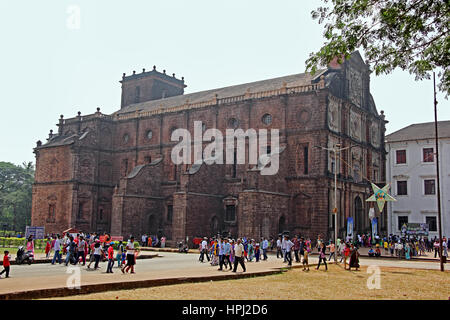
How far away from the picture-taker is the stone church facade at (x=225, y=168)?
123 feet

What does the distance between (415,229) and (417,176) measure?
12.3 m

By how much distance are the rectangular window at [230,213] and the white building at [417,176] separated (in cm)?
1789

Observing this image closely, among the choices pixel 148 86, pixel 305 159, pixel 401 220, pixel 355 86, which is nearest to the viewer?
pixel 305 159

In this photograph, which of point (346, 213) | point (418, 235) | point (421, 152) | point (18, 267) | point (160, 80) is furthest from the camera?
point (160, 80)

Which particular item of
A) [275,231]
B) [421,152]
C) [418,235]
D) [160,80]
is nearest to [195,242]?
[275,231]

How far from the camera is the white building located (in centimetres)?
4497

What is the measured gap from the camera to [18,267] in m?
20.5

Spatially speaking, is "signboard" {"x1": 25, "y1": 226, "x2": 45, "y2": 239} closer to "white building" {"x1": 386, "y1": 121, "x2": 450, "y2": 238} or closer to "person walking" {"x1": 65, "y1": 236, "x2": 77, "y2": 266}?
Result: "person walking" {"x1": 65, "y1": 236, "x2": 77, "y2": 266}

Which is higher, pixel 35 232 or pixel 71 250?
pixel 35 232

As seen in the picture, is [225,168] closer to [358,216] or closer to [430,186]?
[358,216]

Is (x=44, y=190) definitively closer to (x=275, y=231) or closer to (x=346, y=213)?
(x=275, y=231)

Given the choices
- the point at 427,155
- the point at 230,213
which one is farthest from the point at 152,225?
the point at 427,155

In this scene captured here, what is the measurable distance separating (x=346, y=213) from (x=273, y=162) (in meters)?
7.98

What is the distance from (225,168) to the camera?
42.3 m
